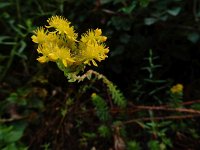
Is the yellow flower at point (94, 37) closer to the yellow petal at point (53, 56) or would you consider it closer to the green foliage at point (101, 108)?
the yellow petal at point (53, 56)

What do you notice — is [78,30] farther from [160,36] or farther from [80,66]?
[80,66]

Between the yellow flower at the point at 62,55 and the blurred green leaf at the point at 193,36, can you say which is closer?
the yellow flower at the point at 62,55

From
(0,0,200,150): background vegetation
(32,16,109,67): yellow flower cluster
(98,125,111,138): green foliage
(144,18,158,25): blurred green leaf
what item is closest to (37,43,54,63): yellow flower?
(32,16,109,67): yellow flower cluster

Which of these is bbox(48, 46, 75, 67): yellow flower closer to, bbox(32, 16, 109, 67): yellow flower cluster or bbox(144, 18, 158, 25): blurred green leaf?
bbox(32, 16, 109, 67): yellow flower cluster

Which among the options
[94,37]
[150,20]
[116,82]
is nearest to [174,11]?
[150,20]

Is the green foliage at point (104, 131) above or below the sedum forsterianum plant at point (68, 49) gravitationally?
below

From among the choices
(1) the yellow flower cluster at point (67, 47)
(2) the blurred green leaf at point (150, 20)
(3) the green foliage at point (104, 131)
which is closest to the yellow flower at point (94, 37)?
(1) the yellow flower cluster at point (67, 47)

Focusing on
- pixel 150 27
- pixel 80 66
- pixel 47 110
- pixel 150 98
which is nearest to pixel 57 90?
pixel 47 110
